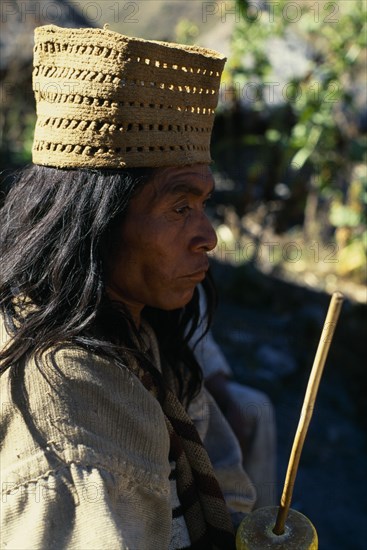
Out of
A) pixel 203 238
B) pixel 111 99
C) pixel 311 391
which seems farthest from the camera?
pixel 203 238

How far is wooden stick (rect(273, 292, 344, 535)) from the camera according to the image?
1515 millimetres

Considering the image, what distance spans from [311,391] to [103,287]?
532 mm

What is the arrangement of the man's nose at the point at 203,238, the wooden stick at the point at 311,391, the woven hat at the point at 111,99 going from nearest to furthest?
the wooden stick at the point at 311,391, the woven hat at the point at 111,99, the man's nose at the point at 203,238

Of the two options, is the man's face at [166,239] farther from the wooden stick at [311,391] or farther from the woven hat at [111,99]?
the wooden stick at [311,391]

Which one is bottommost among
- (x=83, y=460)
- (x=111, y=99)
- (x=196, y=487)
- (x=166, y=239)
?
(x=196, y=487)

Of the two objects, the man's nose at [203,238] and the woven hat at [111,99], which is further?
the man's nose at [203,238]

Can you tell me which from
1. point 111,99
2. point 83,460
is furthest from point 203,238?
point 83,460

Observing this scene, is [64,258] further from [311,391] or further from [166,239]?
[311,391]

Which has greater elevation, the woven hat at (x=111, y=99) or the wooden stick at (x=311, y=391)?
the woven hat at (x=111, y=99)

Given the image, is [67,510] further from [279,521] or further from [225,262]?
[225,262]

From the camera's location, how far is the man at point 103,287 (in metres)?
1.58

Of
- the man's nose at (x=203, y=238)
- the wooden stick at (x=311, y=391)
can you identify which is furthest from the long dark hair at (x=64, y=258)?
the wooden stick at (x=311, y=391)

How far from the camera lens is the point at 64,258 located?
175 centimetres

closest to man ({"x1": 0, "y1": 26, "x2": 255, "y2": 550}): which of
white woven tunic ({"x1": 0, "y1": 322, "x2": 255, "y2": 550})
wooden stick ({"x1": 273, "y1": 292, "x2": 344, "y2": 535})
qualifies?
white woven tunic ({"x1": 0, "y1": 322, "x2": 255, "y2": 550})
